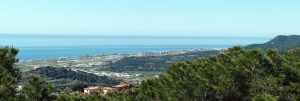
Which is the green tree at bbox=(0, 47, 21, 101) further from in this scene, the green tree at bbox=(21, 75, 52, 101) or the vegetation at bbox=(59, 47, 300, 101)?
the vegetation at bbox=(59, 47, 300, 101)

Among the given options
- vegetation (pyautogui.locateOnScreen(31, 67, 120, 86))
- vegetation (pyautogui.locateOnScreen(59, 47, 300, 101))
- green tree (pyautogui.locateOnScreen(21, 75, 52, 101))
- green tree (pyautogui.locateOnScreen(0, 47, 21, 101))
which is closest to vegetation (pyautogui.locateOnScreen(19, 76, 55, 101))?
green tree (pyautogui.locateOnScreen(21, 75, 52, 101))

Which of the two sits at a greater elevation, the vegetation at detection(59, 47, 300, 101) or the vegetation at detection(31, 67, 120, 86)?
the vegetation at detection(59, 47, 300, 101)

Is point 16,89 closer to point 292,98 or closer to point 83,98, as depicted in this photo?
point 83,98

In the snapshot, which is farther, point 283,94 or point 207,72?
point 207,72

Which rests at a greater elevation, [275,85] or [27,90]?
[275,85]

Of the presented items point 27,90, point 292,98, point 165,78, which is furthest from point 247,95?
point 27,90

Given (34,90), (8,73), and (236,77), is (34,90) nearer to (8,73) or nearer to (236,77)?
(8,73)

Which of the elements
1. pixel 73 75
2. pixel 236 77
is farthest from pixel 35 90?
pixel 73 75

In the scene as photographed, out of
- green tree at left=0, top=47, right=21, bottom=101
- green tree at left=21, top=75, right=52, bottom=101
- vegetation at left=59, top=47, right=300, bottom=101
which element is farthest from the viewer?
green tree at left=21, top=75, right=52, bottom=101
